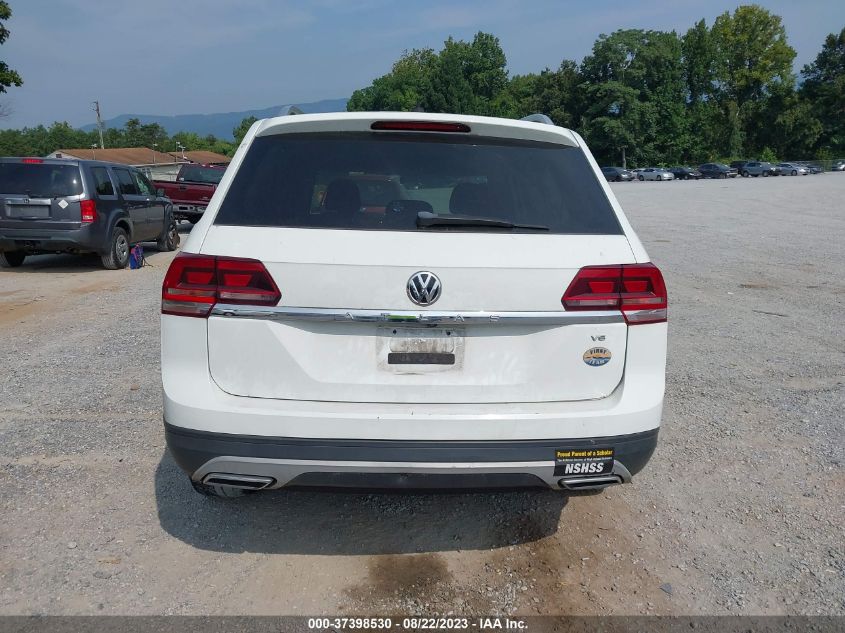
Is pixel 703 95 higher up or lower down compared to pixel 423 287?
higher up

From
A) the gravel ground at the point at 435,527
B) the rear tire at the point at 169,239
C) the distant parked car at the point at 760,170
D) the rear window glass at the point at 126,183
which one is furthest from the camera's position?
the distant parked car at the point at 760,170

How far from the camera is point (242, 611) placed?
275 cm

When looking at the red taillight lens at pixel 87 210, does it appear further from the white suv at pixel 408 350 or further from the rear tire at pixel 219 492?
the white suv at pixel 408 350

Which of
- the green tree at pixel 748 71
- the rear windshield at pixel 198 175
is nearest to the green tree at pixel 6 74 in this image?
the rear windshield at pixel 198 175

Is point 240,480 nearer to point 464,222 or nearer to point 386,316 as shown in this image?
point 386,316

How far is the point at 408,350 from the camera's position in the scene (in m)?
2.66

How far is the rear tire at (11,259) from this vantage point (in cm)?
1230

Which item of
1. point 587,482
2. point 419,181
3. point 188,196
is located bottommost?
point 587,482

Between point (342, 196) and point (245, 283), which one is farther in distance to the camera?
point (342, 196)

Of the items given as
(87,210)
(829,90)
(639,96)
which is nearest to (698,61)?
(639,96)

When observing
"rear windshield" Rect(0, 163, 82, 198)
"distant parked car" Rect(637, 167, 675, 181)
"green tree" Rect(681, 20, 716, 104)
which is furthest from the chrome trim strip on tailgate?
"green tree" Rect(681, 20, 716, 104)

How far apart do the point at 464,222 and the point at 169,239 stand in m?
13.8

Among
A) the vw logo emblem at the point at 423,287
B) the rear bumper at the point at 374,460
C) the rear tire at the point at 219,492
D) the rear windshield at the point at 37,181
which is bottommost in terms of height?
the rear tire at the point at 219,492

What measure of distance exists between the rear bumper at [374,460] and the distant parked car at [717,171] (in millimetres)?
73450
